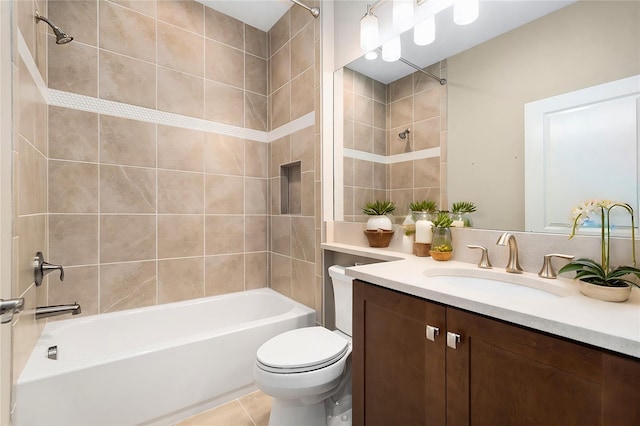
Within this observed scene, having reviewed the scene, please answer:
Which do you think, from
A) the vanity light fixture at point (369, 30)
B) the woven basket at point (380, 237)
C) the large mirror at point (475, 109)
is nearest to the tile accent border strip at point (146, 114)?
the large mirror at point (475, 109)

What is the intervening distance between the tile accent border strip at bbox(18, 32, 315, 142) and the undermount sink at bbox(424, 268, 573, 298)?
4.57 ft

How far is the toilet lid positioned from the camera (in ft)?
4.01

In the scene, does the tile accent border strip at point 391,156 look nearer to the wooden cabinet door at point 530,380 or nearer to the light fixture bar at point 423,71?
the light fixture bar at point 423,71

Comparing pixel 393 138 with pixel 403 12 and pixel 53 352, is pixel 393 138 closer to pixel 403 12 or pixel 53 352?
pixel 403 12

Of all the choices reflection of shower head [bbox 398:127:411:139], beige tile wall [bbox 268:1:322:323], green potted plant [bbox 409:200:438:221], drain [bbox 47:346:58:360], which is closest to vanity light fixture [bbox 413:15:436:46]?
reflection of shower head [bbox 398:127:411:139]

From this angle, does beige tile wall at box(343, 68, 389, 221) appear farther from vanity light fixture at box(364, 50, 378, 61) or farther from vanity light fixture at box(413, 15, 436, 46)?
vanity light fixture at box(413, 15, 436, 46)

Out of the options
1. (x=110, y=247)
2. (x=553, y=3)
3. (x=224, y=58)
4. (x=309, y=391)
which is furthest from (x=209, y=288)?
(x=553, y=3)

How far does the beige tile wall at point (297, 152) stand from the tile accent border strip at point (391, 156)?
9.7 inches

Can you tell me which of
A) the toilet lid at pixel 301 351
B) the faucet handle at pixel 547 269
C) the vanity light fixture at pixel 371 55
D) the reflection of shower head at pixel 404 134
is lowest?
the toilet lid at pixel 301 351

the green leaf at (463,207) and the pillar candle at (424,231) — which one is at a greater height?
the green leaf at (463,207)

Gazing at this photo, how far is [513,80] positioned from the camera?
3.89 ft

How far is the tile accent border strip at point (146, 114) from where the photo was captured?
1555 mm

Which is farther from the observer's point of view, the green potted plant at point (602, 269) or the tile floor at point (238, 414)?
the tile floor at point (238, 414)

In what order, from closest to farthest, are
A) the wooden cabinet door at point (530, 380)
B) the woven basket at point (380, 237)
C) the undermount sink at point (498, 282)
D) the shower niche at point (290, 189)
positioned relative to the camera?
1. the wooden cabinet door at point (530, 380)
2. the undermount sink at point (498, 282)
3. the woven basket at point (380, 237)
4. the shower niche at point (290, 189)
